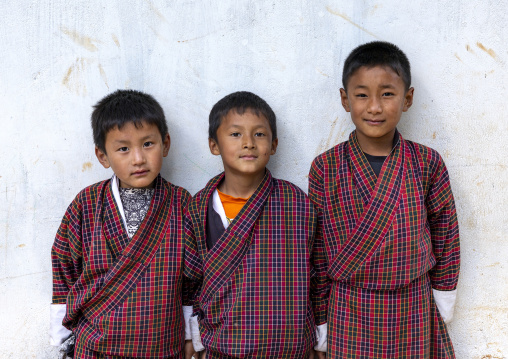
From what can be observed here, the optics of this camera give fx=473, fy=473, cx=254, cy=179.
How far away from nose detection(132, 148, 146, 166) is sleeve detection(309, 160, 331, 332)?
0.75 metres

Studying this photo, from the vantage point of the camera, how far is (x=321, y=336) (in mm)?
2062

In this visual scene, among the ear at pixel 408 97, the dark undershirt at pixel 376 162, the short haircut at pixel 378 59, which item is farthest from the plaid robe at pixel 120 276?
the ear at pixel 408 97

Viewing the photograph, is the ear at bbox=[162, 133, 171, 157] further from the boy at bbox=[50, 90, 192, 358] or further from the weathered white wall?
the weathered white wall

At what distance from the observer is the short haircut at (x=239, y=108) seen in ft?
6.67

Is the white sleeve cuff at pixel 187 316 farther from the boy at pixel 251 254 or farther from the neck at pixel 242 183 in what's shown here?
the neck at pixel 242 183

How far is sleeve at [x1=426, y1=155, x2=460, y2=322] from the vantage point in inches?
79.7

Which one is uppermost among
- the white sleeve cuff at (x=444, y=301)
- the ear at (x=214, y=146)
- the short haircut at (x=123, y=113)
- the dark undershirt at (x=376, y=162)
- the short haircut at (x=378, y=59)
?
the short haircut at (x=378, y=59)

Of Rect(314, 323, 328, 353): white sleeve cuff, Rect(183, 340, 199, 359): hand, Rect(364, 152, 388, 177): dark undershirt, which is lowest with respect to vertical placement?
Rect(183, 340, 199, 359): hand

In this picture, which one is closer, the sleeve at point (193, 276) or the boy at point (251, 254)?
the boy at point (251, 254)

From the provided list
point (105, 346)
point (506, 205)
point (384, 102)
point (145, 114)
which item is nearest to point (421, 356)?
point (506, 205)

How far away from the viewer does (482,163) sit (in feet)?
7.58

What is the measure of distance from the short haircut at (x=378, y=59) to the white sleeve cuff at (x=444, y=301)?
92 cm

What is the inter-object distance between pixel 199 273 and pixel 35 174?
0.99 meters

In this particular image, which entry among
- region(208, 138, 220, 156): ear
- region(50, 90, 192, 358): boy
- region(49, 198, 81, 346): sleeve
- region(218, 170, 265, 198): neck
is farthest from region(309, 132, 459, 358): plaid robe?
region(49, 198, 81, 346): sleeve
